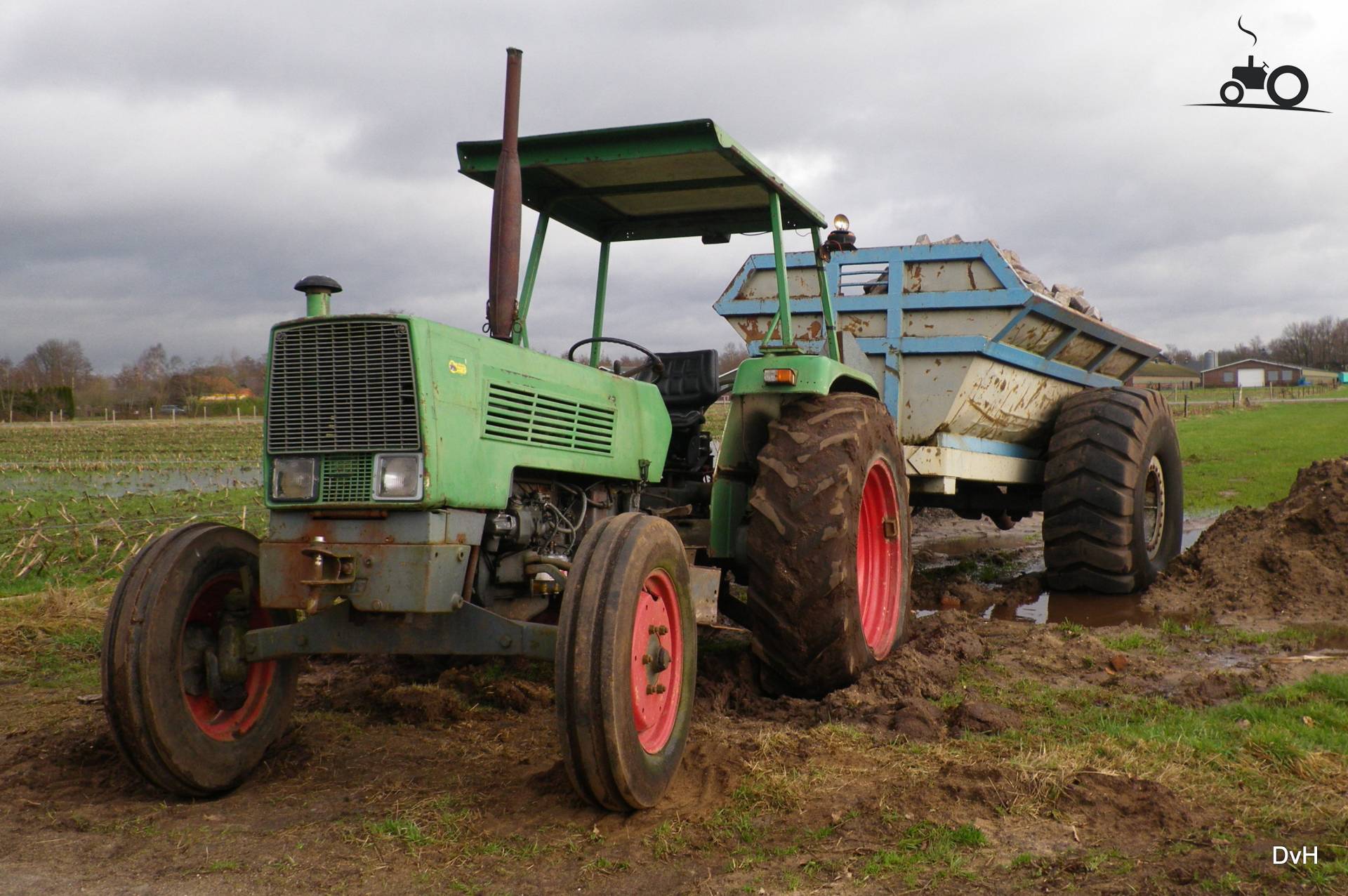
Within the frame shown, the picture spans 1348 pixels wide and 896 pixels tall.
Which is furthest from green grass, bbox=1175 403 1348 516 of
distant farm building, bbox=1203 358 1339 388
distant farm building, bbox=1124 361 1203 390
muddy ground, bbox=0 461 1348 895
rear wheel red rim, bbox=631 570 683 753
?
distant farm building, bbox=1203 358 1339 388

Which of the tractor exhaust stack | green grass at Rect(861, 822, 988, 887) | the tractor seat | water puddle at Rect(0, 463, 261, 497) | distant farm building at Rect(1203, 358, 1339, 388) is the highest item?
distant farm building at Rect(1203, 358, 1339, 388)

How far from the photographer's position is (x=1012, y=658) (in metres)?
5.25

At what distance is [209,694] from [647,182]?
9.34ft

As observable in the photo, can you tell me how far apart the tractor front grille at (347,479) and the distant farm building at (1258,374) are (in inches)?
4570

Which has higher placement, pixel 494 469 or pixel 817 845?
pixel 494 469

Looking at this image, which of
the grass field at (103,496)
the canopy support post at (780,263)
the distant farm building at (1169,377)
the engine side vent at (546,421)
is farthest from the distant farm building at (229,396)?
the distant farm building at (1169,377)

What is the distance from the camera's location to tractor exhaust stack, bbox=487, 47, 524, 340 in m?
3.94

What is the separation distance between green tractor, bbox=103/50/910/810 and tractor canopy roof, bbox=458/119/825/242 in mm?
16

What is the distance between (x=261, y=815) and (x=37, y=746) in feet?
4.08

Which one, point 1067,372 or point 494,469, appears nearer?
point 494,469

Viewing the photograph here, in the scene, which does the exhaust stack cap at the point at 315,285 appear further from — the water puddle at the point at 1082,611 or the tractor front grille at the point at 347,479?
the water puddle at the point at 1082,611

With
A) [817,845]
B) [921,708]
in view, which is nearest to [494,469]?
[817,845]

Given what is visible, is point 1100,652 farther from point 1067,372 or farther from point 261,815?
point 261,815

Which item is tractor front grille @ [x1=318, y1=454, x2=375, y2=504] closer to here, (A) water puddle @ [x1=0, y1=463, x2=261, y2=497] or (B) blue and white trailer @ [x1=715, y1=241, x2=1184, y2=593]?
(B) blue and white trailer @ [x1=715, y1=241, x2=1184, y2=593]
